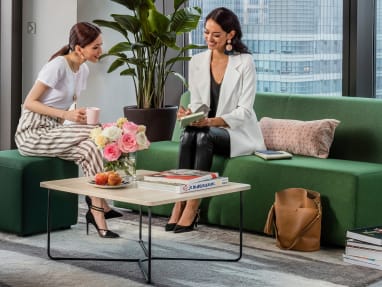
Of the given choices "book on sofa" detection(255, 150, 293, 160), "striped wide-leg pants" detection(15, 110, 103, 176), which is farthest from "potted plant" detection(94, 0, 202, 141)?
"book on sofa" detection(255, 150, 293, 160)

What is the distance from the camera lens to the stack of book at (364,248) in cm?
417

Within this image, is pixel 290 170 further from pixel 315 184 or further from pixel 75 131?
pixel 75 131

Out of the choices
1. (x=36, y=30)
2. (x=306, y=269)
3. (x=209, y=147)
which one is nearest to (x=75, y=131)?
(x=209, y=147)

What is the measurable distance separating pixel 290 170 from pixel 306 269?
718mm

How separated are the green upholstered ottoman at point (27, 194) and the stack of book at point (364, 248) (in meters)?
1.61

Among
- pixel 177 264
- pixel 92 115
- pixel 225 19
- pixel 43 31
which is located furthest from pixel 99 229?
pixel 43 31

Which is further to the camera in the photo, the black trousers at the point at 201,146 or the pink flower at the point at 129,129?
the black trousers at the point at 201,146

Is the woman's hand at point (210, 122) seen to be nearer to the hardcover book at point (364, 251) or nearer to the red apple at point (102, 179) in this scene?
the red apple at point (102, 179)

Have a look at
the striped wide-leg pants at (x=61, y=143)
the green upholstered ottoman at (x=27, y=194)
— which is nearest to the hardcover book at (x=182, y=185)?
the striped wide-leg pants at (x=61, y=143)

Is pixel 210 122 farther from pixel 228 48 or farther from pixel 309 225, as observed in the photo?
pixel 309 225

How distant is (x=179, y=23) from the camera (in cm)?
577

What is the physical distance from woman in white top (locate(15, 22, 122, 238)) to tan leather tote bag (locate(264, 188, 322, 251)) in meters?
0.90

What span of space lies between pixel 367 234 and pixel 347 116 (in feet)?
3.19

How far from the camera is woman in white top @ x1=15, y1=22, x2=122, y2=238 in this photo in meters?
4.84
